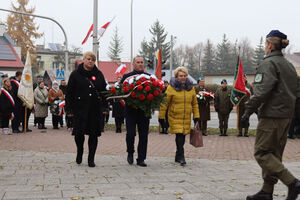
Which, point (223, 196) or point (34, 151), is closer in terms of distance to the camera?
point (223, 196)

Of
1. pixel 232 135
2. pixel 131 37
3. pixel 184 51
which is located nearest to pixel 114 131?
pixel 232 135

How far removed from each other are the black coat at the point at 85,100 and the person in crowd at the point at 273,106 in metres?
3.27

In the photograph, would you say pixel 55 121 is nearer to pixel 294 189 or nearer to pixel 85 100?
pixel 85 100

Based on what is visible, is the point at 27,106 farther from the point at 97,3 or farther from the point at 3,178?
the point at 3,178

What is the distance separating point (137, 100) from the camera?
6723mm

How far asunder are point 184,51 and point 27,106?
87892 millimetres

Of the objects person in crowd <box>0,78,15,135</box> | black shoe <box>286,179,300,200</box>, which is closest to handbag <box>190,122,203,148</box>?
black shoe <box>286,179,300,200</box>

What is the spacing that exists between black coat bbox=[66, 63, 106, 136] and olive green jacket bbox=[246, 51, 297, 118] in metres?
3.30

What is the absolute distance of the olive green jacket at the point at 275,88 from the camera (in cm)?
430

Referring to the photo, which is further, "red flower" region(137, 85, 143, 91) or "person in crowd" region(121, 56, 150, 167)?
"person in crowd" region(121, 56, 150, 167)

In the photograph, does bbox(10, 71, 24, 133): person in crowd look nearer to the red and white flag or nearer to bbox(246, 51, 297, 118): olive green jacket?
the red and white flag

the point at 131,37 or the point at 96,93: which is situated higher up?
the point at 131,37

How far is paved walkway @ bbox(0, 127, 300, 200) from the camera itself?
15.7 feet

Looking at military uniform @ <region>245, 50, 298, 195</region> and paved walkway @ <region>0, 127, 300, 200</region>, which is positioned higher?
military uniform @ <region>245, 50, 298, 195</region>
